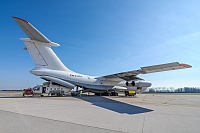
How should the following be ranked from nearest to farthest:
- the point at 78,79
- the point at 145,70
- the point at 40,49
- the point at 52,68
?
the point at 145,70 → the point at 40,49 → the point at 52,68 → the point at 78,79

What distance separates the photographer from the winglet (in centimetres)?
1547

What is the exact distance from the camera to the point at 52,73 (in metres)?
18.6

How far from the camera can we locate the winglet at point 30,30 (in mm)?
15472

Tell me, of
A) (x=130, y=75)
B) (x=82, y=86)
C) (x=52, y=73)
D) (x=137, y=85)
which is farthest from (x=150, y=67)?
(x=52, y=73)

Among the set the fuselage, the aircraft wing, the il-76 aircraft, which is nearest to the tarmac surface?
the aircraft wing

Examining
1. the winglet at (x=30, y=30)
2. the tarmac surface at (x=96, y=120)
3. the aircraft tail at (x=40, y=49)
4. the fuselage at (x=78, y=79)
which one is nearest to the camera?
the tarmac surface at (x=96, y=120)

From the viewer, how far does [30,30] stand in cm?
1652

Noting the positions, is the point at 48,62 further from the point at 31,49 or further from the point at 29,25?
the point at 29,25

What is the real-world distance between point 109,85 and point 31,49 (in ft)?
42.2

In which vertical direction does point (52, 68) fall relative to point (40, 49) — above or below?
below

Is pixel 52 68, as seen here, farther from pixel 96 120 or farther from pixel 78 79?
pixel 96 120

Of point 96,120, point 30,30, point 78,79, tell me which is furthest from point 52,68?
point 96,120

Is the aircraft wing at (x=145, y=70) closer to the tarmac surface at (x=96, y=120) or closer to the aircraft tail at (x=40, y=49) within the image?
the tarmac surface at (x=96, y=120)

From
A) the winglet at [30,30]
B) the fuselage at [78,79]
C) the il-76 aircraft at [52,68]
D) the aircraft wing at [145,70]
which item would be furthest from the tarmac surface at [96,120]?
the winglet at [30,30]
